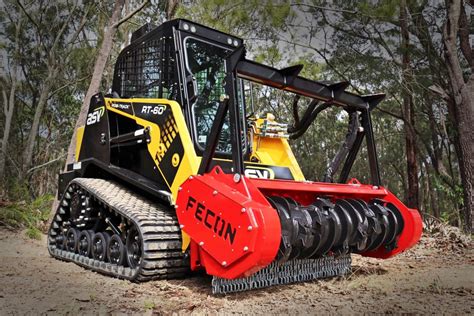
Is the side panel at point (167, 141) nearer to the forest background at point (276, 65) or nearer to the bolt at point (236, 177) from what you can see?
the bolt at point (236, 177)

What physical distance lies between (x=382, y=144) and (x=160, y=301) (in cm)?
2519

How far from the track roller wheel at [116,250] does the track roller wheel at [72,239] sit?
77cm

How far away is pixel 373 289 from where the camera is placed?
3838 mm

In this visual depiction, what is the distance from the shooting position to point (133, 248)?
14.2 ft

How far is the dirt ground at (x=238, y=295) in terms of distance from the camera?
321 centimetres

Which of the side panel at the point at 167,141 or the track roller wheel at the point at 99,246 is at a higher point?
the side panel at the point at 167,141

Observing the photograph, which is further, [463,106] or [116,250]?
[463,106]

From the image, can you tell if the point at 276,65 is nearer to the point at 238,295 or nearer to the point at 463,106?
the point at 463,106

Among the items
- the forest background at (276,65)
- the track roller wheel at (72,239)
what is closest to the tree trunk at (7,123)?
the forest background at (276,65)

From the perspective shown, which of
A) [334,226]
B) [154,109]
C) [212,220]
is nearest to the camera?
[212,220]

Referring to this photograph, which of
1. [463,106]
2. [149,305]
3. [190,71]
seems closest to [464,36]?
[463,106]

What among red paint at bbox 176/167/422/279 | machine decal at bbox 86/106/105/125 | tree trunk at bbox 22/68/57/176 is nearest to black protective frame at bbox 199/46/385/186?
red paint at bbox 176/167/422/279

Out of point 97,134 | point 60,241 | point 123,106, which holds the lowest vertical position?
point 60,241

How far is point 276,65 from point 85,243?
40.2 ft
